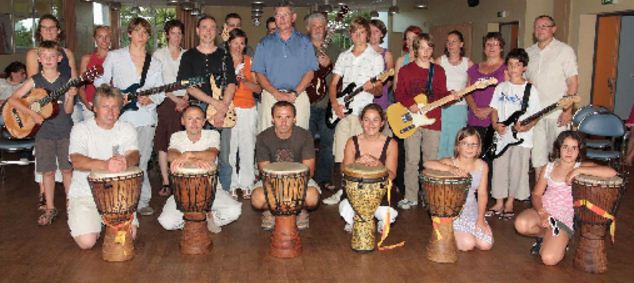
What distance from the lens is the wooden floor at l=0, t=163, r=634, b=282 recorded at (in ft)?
12.3

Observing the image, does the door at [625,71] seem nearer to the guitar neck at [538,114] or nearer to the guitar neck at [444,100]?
the guitar neck at [538,114]

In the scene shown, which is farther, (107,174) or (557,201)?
(557,201)

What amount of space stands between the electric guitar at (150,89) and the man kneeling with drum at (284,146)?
89cm

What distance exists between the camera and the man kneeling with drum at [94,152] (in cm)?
414

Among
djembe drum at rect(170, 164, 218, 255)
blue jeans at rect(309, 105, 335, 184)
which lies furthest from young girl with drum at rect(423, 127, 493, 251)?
blue jeans at rect(309, 105, 335, 184)

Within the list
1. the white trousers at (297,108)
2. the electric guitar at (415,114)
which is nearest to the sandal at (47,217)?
the white trousers at (297,108)

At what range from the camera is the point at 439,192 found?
3.99 meters

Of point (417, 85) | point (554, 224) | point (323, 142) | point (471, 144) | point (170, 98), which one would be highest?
point (417, 85)

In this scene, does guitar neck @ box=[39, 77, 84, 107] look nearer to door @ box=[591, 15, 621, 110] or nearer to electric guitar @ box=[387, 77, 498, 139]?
electric guitar @ box=[387, 77, 498, 139]

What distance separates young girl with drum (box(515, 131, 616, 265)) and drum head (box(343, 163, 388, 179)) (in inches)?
39.9

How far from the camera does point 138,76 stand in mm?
5023

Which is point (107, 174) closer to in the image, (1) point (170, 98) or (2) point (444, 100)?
(1) point (170, 98)

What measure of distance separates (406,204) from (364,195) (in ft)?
4.70

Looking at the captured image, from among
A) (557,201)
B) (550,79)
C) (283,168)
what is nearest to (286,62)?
(283,168)
